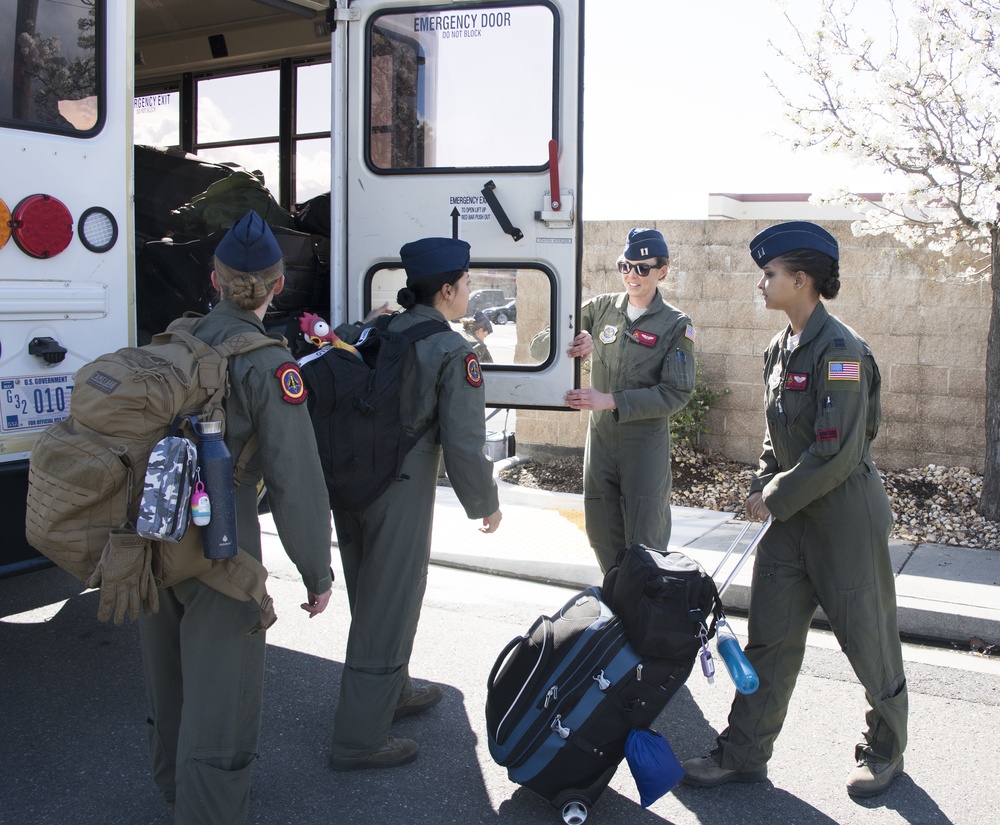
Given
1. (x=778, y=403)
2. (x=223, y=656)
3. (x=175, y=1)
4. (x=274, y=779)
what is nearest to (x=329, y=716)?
(x=274, y=779)

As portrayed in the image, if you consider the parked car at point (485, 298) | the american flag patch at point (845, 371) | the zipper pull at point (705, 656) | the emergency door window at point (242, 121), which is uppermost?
the emergency door window at point (242, 121)

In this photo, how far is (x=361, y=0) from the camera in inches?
160

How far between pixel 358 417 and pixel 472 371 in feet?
1.31

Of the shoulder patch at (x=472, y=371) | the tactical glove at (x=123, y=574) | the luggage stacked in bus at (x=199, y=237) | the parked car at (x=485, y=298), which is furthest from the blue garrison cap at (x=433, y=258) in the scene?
the tactical glove at (x=123, y=574)

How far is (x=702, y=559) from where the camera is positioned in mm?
5570

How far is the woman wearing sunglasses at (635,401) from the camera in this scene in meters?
4.19

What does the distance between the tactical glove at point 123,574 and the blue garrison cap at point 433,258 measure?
1386 millimetres

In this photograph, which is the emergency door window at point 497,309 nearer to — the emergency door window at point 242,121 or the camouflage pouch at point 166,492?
the emergency door window at point 242,121

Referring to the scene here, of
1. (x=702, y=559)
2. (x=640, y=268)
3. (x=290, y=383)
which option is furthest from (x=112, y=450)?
(x=702, y=559)

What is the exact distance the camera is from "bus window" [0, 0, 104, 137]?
3184mm

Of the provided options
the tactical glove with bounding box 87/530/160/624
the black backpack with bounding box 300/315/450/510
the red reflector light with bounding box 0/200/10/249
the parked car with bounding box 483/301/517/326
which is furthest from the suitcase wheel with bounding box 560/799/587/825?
the red reflector light with bounding box 0/200/10/249

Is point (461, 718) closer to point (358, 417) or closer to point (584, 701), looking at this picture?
point (584, 701)

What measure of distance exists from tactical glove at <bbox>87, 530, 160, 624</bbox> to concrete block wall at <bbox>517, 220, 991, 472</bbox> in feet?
19.1

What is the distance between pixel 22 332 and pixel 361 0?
1.99 meters
